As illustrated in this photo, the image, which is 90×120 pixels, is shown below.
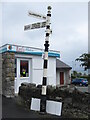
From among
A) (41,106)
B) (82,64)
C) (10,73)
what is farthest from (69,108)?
(10,73)

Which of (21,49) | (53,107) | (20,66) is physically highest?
(21,49)

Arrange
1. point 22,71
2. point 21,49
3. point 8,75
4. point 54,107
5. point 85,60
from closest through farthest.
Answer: point 85,60 → point 54,107 → point 8,75 → point 21,49 → point 22,71

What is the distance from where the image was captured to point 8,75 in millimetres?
10938

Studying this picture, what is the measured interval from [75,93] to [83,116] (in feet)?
2.59

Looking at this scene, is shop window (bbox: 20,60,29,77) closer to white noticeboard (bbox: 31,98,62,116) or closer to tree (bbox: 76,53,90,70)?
white noticeboard (bbox: 31,98,62,116)

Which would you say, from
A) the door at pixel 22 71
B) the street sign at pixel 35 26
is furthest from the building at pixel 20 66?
the street sign at pixel 35 26

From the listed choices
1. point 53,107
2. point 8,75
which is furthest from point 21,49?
point 53,107

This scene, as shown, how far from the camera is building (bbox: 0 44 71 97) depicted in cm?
1102

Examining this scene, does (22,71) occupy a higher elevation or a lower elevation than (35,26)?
lower

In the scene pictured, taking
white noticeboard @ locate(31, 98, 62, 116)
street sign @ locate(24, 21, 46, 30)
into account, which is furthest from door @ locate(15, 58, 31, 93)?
white noticeboard @ locate(31, 98, 62, 116)

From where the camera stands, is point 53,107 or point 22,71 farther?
point 22,71

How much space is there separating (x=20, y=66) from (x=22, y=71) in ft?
1.37

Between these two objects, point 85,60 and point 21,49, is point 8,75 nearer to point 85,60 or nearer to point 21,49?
point 21,49

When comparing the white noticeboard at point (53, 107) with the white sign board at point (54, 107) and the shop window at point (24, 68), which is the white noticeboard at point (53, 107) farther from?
the shop window at point (24, 68)
